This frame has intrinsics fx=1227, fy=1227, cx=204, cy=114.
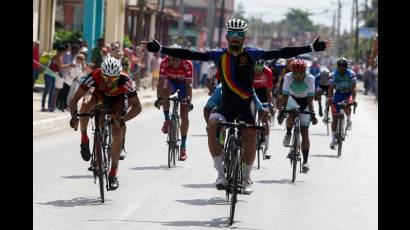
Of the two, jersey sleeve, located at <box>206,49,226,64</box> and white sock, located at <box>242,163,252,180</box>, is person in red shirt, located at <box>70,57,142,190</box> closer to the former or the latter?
jersey sleeve, located at <box>206,49,226,64</box>

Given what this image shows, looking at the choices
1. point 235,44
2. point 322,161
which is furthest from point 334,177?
point 235,44

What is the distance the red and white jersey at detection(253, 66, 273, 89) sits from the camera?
19391 millimetres

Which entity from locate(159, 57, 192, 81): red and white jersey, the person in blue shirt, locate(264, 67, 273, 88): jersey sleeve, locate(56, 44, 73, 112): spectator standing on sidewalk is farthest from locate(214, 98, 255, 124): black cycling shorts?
locate(56, 44, 73, 112): spectator standing on sidewalk

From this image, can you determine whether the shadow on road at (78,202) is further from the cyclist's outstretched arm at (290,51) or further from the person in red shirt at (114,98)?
the cyclist's outstretched arm at (290,51)

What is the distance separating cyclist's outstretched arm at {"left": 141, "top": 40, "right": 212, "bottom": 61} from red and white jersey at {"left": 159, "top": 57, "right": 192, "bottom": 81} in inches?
210

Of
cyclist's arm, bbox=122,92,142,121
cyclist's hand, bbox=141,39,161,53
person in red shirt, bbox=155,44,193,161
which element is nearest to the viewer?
cyclist's hand, bbox=141,39,161,53

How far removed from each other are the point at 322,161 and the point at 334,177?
2.86 metres

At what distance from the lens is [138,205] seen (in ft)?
44.0

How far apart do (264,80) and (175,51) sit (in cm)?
662

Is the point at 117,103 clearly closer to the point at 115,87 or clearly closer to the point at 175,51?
the point at 115,87

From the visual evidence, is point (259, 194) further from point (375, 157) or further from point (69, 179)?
point (375, 157)

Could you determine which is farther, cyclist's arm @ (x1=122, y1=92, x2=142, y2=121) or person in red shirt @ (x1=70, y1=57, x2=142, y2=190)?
cyclist's arm @ (x1=122, y1=92, x2=142, y2=121)

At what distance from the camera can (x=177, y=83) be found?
18719 millimetres

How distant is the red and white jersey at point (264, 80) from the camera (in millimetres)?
19391
